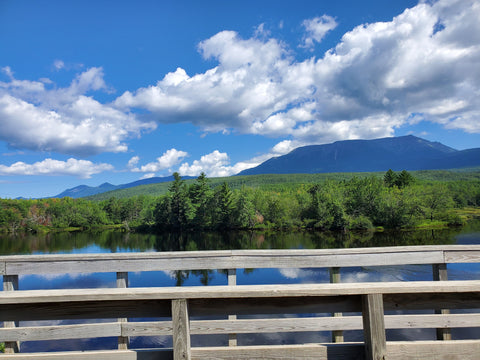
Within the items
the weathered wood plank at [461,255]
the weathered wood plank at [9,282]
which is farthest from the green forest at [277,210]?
the weathered wood plank at [9,282]

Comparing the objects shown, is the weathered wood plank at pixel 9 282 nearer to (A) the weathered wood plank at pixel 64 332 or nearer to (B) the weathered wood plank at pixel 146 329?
(A) the weathered wood plank at pixel 64 332

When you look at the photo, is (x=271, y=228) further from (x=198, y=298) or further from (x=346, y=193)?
(x=198, y=298)

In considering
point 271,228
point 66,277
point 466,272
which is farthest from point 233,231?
point 466,272

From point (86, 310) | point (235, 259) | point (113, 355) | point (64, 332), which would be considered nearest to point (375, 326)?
point (113, 355)

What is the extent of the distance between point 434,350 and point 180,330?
121 cm

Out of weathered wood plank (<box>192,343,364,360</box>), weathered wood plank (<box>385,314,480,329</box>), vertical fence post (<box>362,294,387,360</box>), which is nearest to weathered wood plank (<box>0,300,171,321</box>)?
weathered wood plank (<box>192,343,364,360</box>)

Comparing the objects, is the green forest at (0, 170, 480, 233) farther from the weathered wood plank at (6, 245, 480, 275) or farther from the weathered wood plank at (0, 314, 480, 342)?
the weathered wood plank at (0, 314, 480, 342)

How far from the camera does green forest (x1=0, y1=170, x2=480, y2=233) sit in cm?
4762

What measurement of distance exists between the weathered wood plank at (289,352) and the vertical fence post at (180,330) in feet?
0.36

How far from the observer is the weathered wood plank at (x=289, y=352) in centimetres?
155

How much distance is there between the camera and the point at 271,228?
54.7 meters

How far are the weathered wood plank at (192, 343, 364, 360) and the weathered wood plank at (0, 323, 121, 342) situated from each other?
31.5 inches

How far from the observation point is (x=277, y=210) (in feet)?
185

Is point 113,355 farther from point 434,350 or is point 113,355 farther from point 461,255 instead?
point 461,255
